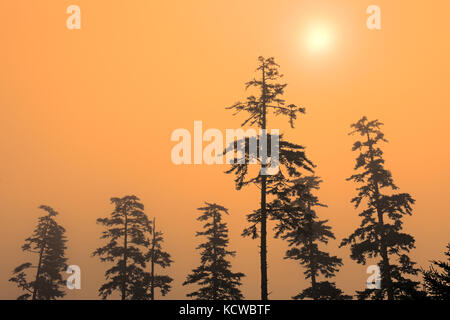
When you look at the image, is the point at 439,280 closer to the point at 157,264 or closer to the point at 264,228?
the point at 264,228

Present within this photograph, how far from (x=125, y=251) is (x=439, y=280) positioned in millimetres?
24166

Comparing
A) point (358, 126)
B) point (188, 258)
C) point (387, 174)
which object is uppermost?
point (358, 126)

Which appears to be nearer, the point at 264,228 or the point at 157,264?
the point at 264,228

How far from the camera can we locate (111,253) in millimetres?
28484

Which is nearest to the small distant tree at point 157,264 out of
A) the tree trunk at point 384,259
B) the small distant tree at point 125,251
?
the small distant tree at point 125,251

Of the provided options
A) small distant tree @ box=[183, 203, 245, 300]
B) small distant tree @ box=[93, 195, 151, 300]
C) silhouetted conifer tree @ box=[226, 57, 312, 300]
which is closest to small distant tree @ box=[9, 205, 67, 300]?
small distant tree @ box=[93, 195, 151, 300]

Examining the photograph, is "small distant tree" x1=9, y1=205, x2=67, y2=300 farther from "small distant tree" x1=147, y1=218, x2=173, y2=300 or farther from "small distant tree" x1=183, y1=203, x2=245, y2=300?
"small distant tree" x1=183, y1=203, x2=245, y2=300

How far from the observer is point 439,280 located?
10219 millimetres

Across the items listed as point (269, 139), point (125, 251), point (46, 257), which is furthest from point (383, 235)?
point (46, 257)

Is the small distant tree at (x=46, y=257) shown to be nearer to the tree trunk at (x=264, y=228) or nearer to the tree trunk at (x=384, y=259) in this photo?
the tree trunk at (x=264, y=228)

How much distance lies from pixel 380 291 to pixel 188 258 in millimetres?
157383

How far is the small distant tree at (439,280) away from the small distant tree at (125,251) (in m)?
23.1
